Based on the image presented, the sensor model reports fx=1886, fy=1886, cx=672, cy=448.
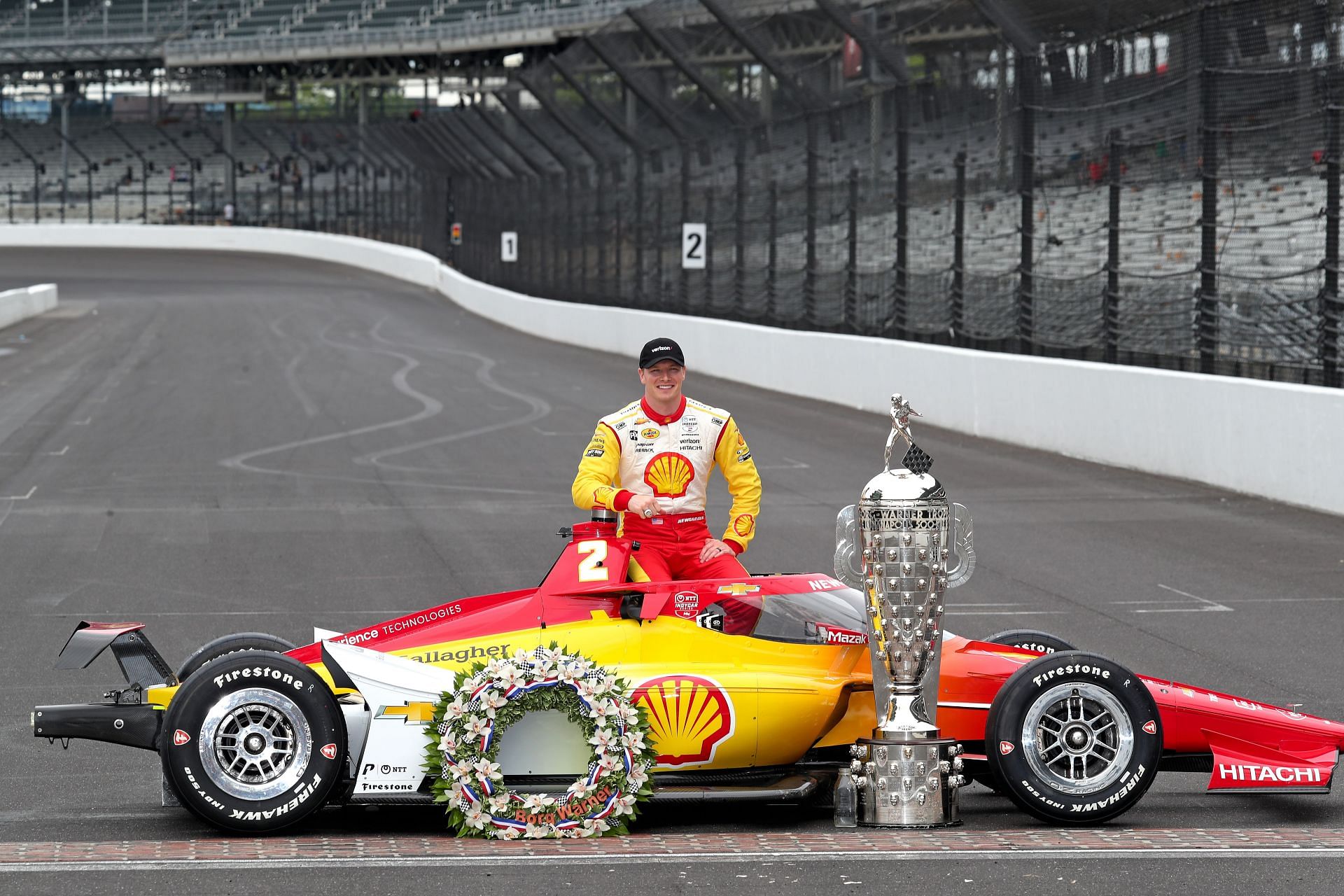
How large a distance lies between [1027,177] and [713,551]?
13.5 m

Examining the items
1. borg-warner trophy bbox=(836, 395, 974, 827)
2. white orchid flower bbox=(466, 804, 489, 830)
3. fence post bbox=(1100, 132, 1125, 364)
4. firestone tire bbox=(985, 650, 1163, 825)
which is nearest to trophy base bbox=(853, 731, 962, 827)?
borg-warner trophy bbox=(836, 395, 974, 827)

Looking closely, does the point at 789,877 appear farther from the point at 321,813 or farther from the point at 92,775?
the point at 92,775

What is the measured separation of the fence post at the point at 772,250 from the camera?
27.4 meters

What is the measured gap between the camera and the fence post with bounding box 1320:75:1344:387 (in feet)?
47.7

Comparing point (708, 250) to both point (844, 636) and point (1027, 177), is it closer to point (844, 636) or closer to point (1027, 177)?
point (1027, 177)

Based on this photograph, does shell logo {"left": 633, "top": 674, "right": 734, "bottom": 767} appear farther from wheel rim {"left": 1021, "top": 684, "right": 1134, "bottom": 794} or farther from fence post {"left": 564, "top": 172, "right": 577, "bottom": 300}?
fence post {"left": 564, "top": 172, "right": 577, "bottom": 300}

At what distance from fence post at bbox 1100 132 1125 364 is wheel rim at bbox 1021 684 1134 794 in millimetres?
12269

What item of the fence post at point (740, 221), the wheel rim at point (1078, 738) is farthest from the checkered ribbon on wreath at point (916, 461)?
the fence post at point (740, 221)

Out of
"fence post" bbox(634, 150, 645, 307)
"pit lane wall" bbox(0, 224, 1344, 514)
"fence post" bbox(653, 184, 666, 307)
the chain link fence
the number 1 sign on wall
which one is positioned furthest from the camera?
"fence post" bbox(634, 150, 645, 307)

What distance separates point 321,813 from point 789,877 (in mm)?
1945

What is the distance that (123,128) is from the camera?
292ft

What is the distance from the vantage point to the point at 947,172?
21.7m

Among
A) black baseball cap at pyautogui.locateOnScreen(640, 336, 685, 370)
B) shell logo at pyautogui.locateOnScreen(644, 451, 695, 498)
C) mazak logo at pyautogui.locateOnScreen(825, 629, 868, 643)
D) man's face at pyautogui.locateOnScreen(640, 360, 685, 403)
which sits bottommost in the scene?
mazak logo at pyautogui.locateOnScreen(825, 629, 868, 643)

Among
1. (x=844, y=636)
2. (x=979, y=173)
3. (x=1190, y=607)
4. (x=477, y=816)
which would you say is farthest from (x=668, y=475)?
(x=979, y=173)
